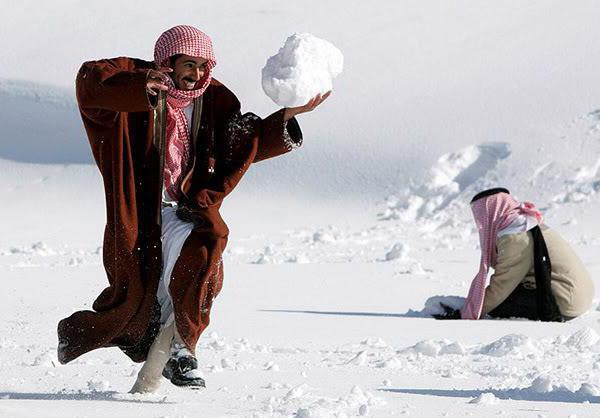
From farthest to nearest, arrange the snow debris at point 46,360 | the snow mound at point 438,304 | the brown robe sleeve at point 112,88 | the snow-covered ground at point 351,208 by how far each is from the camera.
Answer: the snow mound at point 438,304 < the snow debris at point 46,360 < the snow-covered ground at point 351,208 < the brown robe sleeve at point 112,88

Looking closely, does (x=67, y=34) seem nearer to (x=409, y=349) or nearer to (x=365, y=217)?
(x=365, y=217)

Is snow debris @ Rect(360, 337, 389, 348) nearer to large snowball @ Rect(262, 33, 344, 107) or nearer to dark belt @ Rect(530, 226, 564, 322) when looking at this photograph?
dark belt @ Rect(530, 226, 564, 322)

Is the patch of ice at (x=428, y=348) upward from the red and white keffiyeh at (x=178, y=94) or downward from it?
downward

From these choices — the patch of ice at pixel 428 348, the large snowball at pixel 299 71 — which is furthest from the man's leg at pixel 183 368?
the patch of ice at pixel 428 348

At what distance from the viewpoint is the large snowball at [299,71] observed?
498 cm

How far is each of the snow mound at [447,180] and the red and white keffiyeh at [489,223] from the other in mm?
8752

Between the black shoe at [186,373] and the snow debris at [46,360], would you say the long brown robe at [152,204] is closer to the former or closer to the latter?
the black shoe at [186,373]

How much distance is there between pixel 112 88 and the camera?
4734mm

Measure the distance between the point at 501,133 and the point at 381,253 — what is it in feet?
21.9

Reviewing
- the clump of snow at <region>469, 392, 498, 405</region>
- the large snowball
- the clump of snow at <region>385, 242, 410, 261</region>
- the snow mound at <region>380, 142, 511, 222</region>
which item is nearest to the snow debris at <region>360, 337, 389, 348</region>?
the clump of snow at <region>469, 392, 498, 405</region>

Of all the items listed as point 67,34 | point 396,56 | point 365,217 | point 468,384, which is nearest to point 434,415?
point 468,384

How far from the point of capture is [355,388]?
5082 millimetres

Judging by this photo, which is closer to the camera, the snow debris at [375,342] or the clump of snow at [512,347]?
the clump of snow at [512,347]

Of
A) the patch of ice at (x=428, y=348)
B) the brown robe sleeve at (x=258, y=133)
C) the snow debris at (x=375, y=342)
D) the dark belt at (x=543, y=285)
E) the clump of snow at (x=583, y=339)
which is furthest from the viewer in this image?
the dark belt at (x=543, y=285)
